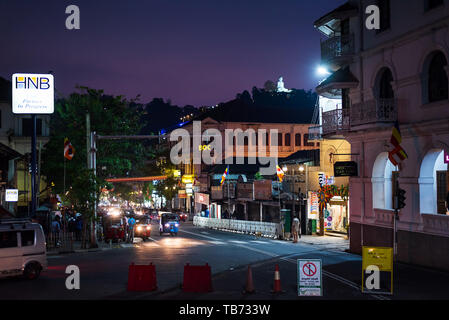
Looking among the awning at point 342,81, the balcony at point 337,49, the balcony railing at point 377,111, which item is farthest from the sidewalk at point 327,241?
the balcony at point 337,49

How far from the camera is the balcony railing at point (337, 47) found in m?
28.5

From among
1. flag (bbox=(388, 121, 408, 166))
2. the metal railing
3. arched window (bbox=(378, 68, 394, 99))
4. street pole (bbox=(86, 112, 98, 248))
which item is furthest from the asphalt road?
the metal railing

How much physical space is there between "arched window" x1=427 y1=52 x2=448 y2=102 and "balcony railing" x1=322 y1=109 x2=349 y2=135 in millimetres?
5787

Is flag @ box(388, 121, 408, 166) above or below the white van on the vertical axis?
above

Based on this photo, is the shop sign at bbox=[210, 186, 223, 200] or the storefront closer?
the storefront

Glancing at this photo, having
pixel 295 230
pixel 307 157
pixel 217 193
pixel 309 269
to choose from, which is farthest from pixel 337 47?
pixel 217 193

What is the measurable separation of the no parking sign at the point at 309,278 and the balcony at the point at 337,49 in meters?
16.2

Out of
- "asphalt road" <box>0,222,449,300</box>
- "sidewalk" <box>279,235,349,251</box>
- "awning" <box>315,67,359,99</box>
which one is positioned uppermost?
"awning" <box>315,67,359,99</box>

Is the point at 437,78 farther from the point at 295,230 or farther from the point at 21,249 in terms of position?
the point at 21,249

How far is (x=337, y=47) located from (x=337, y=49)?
11 cm

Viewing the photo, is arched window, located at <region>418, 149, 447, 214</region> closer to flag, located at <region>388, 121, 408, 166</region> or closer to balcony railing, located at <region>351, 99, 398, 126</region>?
flag, located at <region>388, 121, 408, 166</region>

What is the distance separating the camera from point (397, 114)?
2459 cm

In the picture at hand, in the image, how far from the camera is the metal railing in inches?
1629
